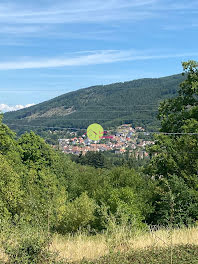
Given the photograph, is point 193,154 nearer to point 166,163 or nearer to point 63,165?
point 166,163

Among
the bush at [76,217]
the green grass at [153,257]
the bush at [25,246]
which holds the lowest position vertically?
the bush at [76,217]

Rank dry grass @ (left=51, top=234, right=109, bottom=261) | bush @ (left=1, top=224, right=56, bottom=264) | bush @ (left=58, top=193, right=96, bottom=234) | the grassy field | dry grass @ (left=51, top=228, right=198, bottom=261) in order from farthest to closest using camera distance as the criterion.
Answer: bush @ (left=58, top=193, right=96, bottom=234) < dry grass @ (left=51, top=234, right=109, bottom=261) < dry grass @ (left=51, top=228, right=198, bottom=261) < the grassy field < bush @ (left=1, top=224, right=56, bottom=264)

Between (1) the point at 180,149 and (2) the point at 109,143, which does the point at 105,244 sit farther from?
(2) the point at 109,143

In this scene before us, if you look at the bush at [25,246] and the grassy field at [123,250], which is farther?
the grassy field at [123,250]

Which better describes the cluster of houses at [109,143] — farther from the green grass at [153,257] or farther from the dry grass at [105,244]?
the green grass at [153,257]

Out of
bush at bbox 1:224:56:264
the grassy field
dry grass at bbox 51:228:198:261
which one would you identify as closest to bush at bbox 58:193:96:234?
dry grass at bbox 51:228:198:261

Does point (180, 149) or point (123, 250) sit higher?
point (180, 149)

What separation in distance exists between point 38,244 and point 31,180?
65.7 feet

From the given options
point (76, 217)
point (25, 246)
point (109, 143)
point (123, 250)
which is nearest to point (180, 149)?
point (76, 217)

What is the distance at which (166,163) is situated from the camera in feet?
69.7

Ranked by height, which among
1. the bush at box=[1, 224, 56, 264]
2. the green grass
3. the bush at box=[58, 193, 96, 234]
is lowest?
the bush at box=[58, 193, 96, 234]

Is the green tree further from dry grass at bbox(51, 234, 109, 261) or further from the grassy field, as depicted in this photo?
dry grass at bbox(51, 234, 109, 261)

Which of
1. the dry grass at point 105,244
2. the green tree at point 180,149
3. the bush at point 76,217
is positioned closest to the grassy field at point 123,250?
the dry grass at point 105,244

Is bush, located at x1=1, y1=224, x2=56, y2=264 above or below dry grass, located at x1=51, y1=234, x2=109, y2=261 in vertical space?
above
